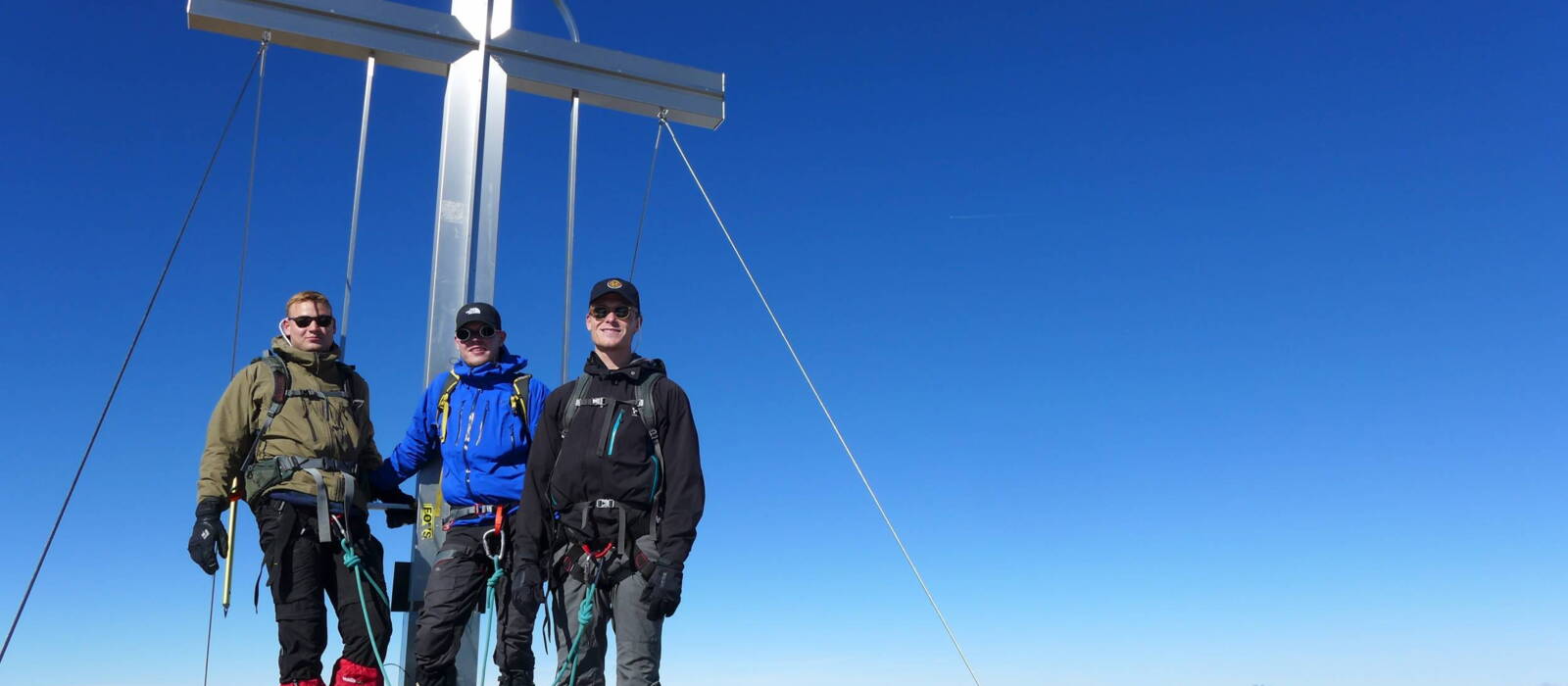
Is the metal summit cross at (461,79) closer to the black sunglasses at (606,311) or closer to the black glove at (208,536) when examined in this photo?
the black glove at (208,536)

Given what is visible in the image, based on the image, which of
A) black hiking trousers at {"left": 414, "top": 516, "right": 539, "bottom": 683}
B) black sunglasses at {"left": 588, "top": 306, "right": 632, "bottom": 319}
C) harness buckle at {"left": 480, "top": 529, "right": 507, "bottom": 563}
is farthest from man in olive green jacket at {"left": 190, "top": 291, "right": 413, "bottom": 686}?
black sunglasses at {"left": 588, "top": 306, "right": 632, "bottom": 319}

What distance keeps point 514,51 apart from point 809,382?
3061 mm

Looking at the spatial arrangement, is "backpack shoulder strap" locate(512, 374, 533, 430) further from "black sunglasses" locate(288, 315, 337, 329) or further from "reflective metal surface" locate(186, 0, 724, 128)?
"reflective metal surface" locate(186, 0, 724, 128)

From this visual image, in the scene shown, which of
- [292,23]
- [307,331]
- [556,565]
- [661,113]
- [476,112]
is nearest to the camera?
[556,565]

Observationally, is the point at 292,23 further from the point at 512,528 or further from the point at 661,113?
the point at 512,528

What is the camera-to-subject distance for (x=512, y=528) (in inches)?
232

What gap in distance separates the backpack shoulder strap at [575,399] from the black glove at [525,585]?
2.09 feet

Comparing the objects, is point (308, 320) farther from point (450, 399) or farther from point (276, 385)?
point (450, 399)

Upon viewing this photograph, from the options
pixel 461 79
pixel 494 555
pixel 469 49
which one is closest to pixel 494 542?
pixel 494 555

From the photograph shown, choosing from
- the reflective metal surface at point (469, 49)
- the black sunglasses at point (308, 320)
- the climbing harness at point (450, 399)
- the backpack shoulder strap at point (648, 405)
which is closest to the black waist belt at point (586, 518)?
the backpack shoulder strap at point (648, 405)

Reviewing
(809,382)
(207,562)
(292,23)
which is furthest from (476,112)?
(207,562)

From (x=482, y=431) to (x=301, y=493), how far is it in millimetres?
922

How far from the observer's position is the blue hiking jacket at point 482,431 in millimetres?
6086

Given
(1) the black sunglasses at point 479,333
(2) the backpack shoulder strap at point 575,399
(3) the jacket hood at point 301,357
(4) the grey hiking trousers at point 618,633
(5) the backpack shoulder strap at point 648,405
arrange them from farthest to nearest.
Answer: (1) the black sunglasses at point 479,333 < (3) the jacket hood at point 301,357 < (2) the backpack shoulder strap at point 575,399 < (5) the backpack shoulder strap at point 648,405 < (4) the grey hiking trousers at point 618,633
